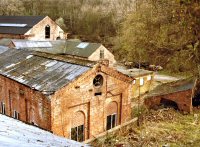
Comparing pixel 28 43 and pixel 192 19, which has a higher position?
pixel 192 19

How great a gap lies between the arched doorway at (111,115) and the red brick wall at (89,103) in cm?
20

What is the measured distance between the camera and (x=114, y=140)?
1606cm

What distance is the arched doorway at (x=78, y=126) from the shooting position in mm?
17516

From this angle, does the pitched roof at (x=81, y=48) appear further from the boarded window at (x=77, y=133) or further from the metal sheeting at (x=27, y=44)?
the boarded window at (x=77, y=133)

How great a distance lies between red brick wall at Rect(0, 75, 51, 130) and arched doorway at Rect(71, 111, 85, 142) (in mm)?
1818

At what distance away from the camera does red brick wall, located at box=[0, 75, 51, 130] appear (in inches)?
651

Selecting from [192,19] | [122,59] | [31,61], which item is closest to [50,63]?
[31,61]

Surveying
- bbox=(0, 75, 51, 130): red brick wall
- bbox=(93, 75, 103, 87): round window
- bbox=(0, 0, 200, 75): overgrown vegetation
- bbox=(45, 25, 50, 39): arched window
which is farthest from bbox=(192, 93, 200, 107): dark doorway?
bbox=(45, 25, 50, 39): arched window

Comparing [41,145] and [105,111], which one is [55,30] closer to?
[105,111]

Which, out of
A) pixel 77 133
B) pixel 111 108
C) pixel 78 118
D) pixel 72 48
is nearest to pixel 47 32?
pixel 72 48

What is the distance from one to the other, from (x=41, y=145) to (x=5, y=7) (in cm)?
6948

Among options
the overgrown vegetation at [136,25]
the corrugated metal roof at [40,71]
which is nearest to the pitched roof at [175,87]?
the overgrown vegetation at [136,25]

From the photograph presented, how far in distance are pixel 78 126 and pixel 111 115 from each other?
2963mm

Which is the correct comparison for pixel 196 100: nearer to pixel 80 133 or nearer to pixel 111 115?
pixel 111 115
